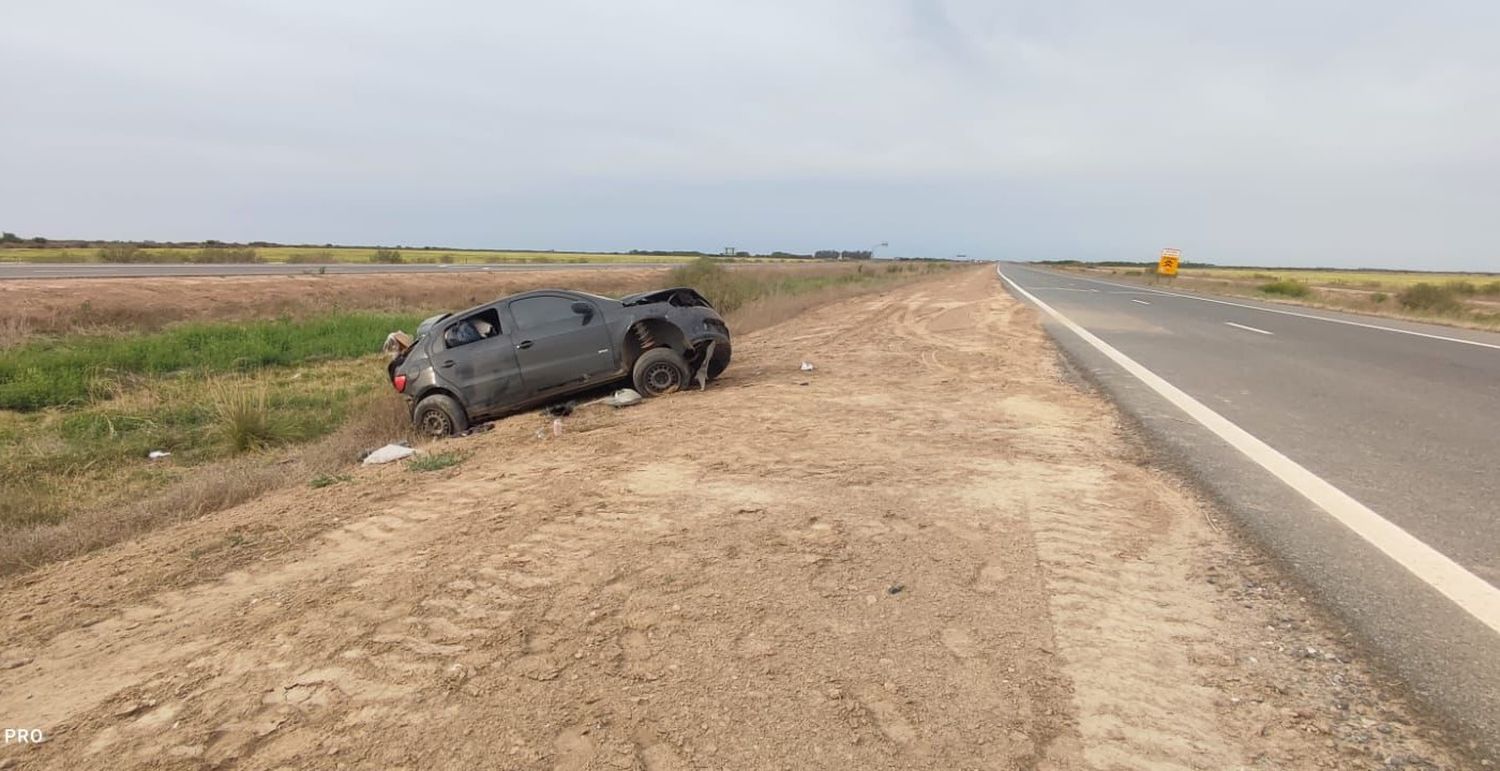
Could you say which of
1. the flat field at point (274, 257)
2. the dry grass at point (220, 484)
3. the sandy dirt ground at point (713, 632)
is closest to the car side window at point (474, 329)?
the dry grass at point (220, 484)

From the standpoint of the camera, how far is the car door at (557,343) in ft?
28.6

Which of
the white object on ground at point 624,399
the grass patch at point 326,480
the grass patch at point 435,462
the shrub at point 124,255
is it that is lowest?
the grass patch at point 326,480

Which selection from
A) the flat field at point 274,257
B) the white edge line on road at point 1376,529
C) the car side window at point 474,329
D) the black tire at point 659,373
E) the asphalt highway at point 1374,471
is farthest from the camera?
the flat field at point 274,257

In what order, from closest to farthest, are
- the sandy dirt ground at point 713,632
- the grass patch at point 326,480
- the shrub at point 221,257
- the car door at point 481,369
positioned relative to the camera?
the sandy dirt ground at point 713,632 → the grass patch at point 326,480 → the car door at point 481,369 → the shrub at point 221,257

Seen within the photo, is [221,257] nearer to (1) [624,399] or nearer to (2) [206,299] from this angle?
(2) [206,299]

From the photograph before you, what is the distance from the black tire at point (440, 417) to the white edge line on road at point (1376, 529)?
7.75 metres

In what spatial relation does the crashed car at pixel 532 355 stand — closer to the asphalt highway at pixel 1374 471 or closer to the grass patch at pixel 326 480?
the grass patch at pixel 326 480

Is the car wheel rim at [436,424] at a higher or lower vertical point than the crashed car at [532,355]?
lower

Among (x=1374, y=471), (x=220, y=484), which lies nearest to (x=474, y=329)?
(x=220, y=484)

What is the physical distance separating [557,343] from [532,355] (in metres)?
0.33

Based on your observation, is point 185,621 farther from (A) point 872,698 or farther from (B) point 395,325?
(B) point 395,325

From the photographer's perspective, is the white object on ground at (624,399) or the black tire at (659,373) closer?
the white object on ground at (624,399)

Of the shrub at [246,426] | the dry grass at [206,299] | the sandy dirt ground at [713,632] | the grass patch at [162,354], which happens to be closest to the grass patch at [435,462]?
the sandy dirt ground at [713,632]

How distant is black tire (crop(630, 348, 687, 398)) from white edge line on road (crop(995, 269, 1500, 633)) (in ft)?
18.0
